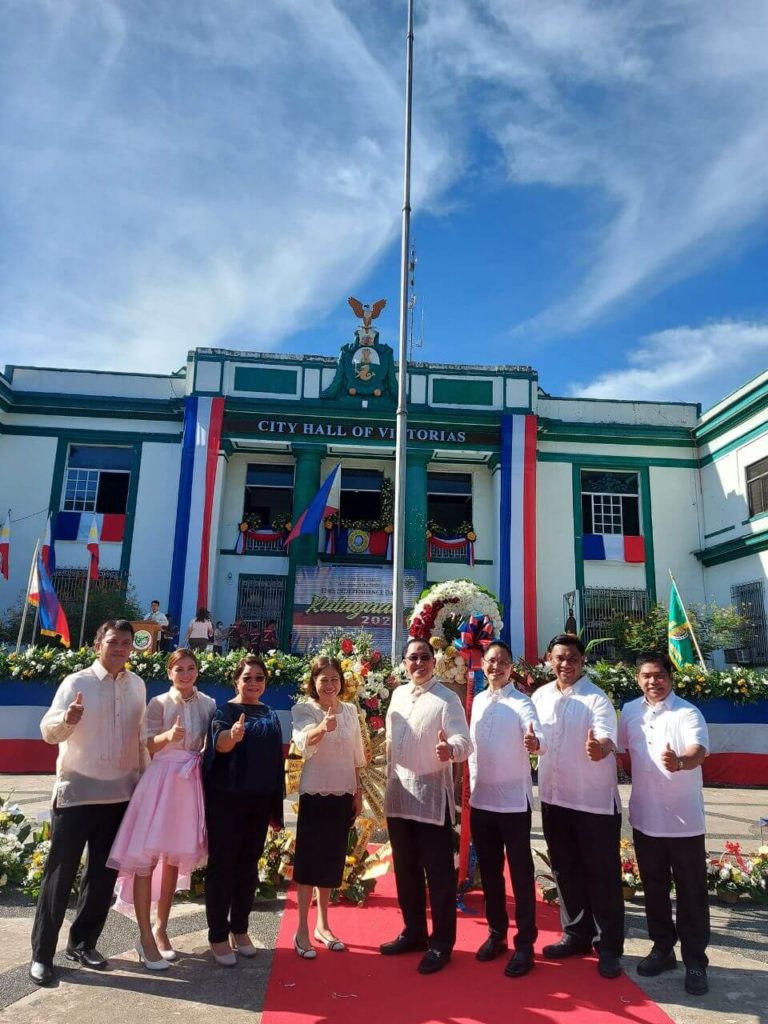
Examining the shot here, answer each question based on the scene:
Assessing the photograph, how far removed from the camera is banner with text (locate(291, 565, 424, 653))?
16516mm

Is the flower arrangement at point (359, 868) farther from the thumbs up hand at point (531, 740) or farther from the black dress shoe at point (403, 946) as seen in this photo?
the thumbs up hand at point (531, 740)

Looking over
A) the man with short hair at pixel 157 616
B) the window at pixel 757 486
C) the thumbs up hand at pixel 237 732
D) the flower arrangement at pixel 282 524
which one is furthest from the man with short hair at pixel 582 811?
the flower arrangement at pixel 282 524

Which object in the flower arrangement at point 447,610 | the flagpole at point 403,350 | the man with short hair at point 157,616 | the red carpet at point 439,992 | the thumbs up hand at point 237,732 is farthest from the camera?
the man with short hair at point 157,616

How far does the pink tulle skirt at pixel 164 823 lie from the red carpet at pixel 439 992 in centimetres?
80

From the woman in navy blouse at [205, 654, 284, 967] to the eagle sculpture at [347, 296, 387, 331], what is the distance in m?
16.2

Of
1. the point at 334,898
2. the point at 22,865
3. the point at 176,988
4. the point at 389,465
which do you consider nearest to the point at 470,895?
the point at 334,898

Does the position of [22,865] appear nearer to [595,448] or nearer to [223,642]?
[223,642]

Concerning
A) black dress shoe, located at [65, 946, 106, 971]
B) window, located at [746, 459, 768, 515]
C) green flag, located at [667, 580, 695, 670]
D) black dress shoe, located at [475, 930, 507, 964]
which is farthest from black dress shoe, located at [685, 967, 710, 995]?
window, located at [746, 459, 768, 515]

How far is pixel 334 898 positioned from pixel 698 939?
2353mm

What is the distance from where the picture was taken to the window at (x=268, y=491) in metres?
19.6

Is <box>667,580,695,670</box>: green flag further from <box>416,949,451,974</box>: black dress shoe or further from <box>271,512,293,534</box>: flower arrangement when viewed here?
<box>271,512,293,534</box>: flower arrangement

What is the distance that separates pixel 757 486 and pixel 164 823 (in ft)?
54.1

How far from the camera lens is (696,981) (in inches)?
145

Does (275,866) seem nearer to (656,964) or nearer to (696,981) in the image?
(656,964)
